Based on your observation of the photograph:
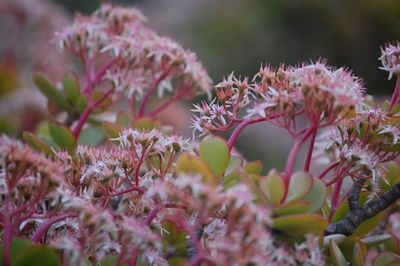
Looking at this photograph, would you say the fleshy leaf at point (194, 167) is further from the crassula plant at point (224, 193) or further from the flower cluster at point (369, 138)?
the flower cluster at point (369, 138)

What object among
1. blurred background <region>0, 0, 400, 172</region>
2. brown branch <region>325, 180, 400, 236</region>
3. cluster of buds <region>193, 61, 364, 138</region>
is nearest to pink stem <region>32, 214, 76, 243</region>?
cluster of buds <region>193, 61, 364, 138</region>

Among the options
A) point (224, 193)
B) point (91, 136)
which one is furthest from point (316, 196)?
point (91, 136)

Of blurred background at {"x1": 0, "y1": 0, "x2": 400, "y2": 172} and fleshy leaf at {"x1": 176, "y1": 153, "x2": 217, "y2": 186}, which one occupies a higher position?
blurred background at {"x1": 0, "y1": 0, "x2": 400, "y2": 172}

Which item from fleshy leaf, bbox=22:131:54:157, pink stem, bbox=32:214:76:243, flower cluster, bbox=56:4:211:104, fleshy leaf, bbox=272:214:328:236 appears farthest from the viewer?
flower cluster, bbox=56:4:211:104

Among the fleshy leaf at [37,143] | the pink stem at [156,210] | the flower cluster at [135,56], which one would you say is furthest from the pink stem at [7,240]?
the flower cluster at [135,56]

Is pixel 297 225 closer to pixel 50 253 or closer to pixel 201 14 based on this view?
pixel 50 253

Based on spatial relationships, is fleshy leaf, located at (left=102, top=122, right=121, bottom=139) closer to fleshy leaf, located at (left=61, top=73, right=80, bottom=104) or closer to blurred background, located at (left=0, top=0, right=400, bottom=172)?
fleshy leaf, located at (left=61, top=73, right=80, bottom=104)
